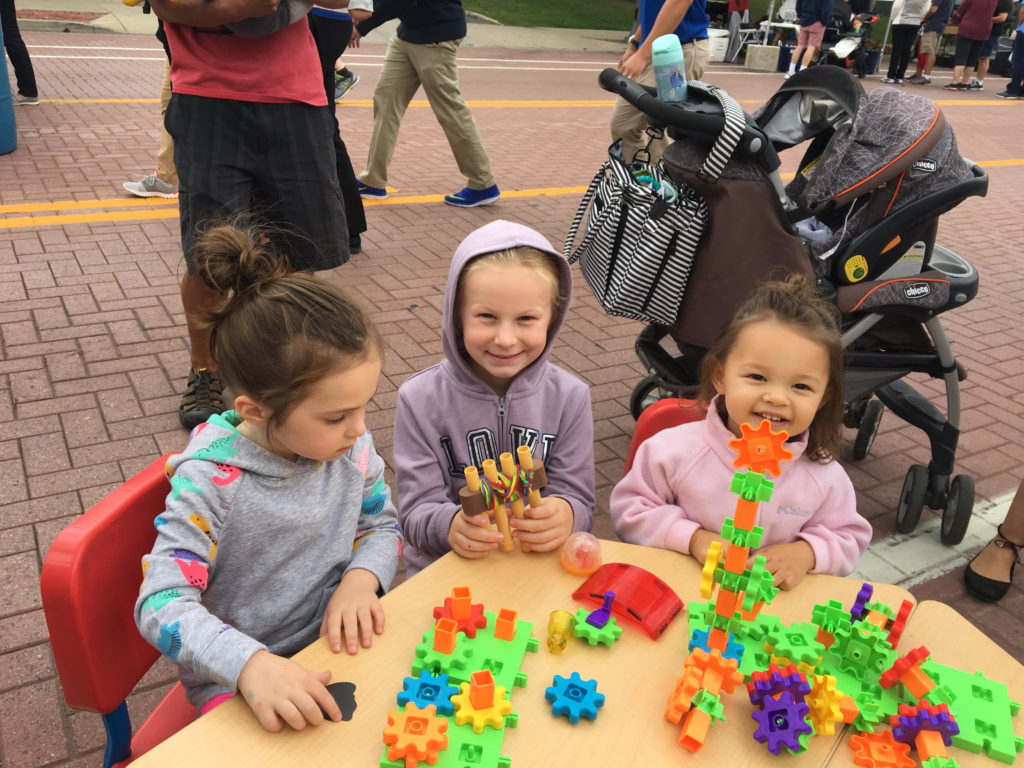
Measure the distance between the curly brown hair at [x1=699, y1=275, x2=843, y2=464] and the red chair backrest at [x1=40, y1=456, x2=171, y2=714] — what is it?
130 centimetres

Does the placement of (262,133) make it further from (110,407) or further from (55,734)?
(55,734)

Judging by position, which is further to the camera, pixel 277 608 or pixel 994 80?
pixel 994 80

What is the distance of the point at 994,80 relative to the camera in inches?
744

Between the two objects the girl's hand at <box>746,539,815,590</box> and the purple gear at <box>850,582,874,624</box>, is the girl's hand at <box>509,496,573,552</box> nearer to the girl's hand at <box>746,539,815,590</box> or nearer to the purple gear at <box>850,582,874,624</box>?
the girl's hand at <box>746,539,815,590</box>

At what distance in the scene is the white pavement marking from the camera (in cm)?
302

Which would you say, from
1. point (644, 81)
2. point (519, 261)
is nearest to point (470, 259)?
point (519, 261)

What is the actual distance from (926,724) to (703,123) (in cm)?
198

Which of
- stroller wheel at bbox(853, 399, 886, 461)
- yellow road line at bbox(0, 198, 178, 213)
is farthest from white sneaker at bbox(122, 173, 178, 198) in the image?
stroller wheel at bbox(853, 399, 886, 461)

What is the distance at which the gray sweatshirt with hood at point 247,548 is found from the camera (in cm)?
137

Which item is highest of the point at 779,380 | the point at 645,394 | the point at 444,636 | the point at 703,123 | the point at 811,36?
the point at 703,123

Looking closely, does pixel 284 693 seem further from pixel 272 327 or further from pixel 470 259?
pixel 470 259

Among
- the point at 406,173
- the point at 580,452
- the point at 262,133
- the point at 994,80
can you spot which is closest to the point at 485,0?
the point at 994,80

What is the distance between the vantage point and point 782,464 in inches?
74.0

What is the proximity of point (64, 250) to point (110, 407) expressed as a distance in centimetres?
199
